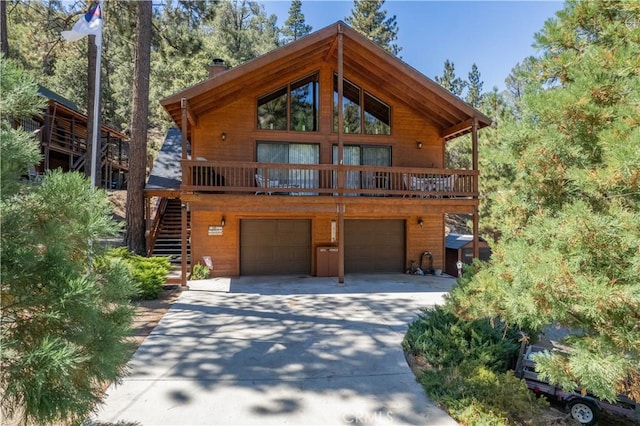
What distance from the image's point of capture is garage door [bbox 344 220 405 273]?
12.3 m

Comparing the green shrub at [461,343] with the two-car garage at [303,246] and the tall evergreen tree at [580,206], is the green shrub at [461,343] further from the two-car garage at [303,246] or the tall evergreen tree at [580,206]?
the two-car garage at [303,246]

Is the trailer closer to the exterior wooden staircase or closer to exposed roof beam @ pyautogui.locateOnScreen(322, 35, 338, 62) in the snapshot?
exposed roof beam @ pyautogui.locateOnScreen(322, 35, 338, 62)

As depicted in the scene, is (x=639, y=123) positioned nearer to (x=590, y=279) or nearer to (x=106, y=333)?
(x=590, y=279)

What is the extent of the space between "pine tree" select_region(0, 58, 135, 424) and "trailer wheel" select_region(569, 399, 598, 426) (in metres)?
5.58

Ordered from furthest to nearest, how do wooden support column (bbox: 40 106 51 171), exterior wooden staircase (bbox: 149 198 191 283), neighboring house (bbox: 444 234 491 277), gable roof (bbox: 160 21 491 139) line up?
wooden support column (bbox: 40 106 51 171) < neighboring house (bbox: 444 234 491 277) < exterior wooden staircase (bbox: 149 198 191 283) < gable roof (bbox: 160 21 491 139)

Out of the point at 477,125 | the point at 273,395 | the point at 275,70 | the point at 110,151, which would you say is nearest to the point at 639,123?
the point at 273,395

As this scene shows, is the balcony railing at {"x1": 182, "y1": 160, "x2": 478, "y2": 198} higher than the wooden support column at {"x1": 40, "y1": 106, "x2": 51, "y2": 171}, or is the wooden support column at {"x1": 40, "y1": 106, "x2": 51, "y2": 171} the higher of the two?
the wooden support column at {"x1": 40, "y1": 106, "x2": 51, "y2": 171}

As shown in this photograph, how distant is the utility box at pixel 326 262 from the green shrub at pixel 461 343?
6.20m

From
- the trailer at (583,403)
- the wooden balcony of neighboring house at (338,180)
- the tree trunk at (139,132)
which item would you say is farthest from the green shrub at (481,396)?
the tree trunk at (139,132)

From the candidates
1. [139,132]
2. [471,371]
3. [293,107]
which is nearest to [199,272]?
[139,132]

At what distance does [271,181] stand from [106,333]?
28.8 feet

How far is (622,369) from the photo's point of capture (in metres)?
2.22

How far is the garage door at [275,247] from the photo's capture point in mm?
11594

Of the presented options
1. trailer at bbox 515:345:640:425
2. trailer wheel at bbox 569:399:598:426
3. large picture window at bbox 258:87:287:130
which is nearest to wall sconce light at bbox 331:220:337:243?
large picture window at bbox 258:87:287:130
